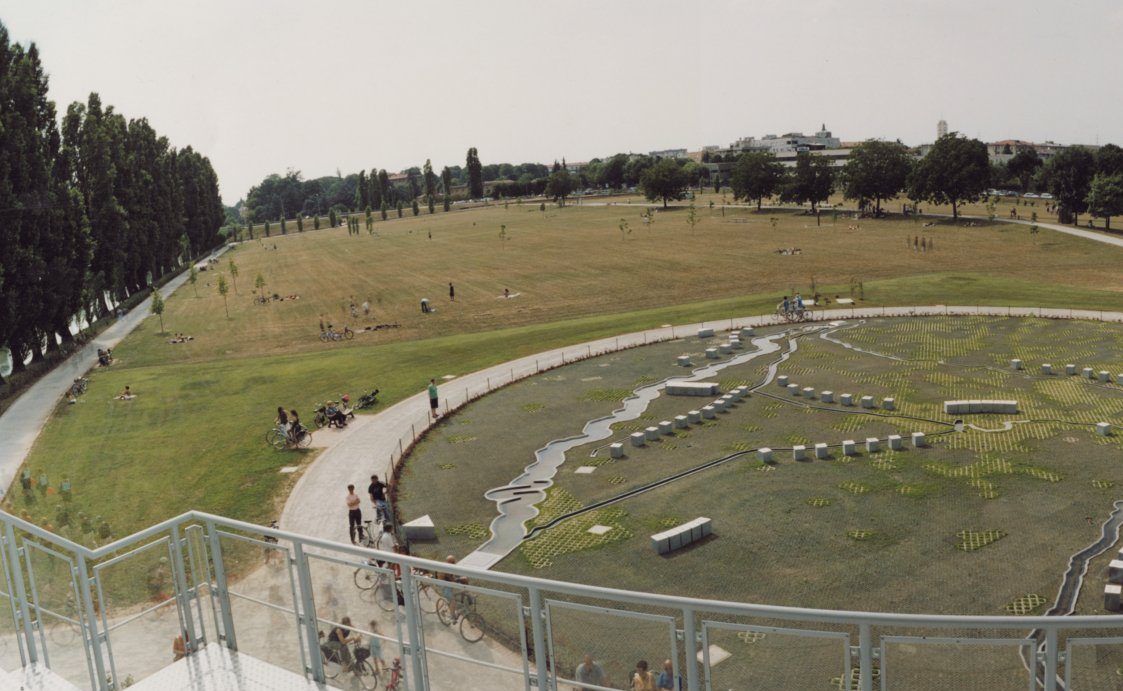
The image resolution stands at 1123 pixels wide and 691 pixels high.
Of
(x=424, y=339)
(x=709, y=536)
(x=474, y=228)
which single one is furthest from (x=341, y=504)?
(x=474, y=228)

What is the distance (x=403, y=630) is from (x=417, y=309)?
273 ft

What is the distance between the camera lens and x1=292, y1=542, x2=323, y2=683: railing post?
12.7 meters

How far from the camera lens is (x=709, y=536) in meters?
30.5

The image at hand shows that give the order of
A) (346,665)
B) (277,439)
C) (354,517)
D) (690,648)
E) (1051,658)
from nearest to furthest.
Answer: (1051,658)
(690,648)
(346,665)
(354,517)
(277,439)

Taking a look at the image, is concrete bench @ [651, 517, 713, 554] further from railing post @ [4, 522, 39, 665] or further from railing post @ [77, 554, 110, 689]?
railing post @ [4, 522, 39, 665]

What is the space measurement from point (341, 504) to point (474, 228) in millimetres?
156416

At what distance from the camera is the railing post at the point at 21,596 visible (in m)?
13.2

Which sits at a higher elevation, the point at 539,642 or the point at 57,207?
the point at 57,207

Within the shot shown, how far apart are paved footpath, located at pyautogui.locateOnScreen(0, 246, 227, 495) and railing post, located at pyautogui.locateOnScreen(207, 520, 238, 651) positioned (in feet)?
112

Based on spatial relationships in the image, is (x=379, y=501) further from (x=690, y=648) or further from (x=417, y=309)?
(x=417, y=309)

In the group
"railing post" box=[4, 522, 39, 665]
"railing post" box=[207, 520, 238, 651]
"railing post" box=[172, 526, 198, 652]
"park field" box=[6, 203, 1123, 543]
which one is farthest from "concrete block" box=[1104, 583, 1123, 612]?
"park field" box=[6, 203, 1123, 543]

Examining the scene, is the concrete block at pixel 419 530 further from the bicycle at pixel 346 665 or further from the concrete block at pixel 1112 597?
the concrete block at pixel 1112 597

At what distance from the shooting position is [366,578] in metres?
12.8

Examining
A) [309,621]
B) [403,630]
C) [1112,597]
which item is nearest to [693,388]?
[1112,597]
